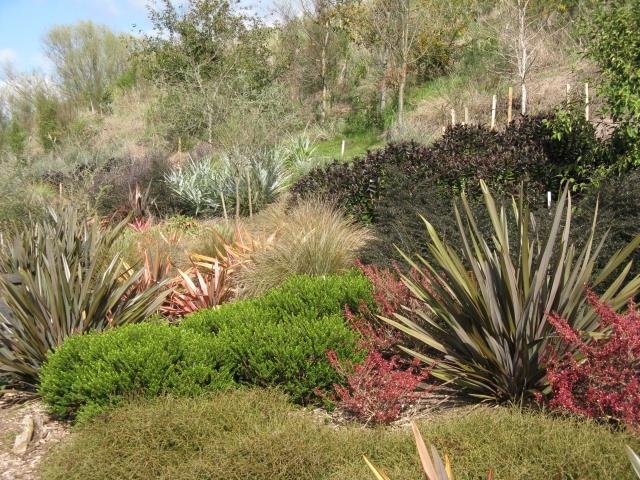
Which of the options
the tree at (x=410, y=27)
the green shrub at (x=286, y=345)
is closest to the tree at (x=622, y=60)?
the green shrub at (x=286, y=345)

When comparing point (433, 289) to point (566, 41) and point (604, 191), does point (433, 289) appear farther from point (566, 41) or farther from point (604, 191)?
point (566, 41)

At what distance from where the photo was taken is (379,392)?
414cm

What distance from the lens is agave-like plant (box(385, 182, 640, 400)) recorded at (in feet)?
13.4

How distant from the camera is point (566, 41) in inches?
807

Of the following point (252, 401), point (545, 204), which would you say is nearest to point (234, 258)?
point (545, 204)

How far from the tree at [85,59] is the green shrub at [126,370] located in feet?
Result: 119

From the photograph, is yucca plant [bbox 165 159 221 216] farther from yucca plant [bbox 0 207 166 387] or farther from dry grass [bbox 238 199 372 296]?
yucca plant [bbox 0 207 166 387]

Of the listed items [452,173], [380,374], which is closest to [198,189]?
[452,173]

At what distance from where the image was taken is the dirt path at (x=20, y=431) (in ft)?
13.5

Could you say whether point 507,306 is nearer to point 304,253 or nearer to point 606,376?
point 606,376

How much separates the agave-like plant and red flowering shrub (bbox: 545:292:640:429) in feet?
0.92

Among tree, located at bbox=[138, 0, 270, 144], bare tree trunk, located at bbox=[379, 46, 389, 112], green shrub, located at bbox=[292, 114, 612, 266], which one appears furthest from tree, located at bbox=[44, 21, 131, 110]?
green shrub, located at bbox=[292, 114, 612, 266]

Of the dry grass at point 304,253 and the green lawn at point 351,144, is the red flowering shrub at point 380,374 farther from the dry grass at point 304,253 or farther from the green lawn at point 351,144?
the green lawn at point 351,144

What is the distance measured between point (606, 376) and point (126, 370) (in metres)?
2.95
